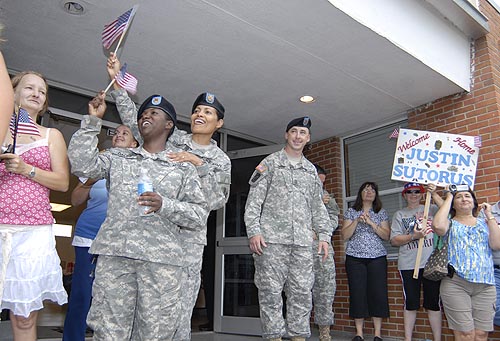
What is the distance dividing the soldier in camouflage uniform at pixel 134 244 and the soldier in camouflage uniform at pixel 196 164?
0.13 metres

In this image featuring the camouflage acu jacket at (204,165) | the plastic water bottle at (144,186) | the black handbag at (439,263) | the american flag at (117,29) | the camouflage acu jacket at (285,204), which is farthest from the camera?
the black handbag at (439,263)

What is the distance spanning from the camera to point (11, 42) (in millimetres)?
3982

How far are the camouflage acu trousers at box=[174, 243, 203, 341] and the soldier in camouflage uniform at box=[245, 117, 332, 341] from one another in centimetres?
76

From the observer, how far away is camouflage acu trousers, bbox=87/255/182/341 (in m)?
1.80

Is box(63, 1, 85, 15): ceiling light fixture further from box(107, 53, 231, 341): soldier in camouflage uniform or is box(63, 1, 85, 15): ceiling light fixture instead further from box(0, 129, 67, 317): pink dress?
box(0, 129, 67, 317): pink dress

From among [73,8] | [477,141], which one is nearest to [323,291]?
[477,141]

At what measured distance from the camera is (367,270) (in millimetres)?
4449

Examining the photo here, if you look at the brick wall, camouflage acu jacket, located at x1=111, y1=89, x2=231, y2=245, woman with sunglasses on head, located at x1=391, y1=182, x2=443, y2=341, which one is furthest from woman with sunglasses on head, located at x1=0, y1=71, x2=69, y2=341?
the brick wall

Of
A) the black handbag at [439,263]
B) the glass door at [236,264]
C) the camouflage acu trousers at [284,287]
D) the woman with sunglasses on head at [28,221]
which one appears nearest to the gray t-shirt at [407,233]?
the black handbag at [439,263]

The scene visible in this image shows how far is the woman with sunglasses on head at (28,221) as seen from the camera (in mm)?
1922

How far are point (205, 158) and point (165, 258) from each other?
39.0 inches

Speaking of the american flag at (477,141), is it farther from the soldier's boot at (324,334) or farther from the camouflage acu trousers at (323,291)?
the soldier's boot at (324,334)

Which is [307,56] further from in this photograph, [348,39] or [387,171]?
[387,171]

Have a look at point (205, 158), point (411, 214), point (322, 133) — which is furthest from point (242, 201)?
point (205, 158)
